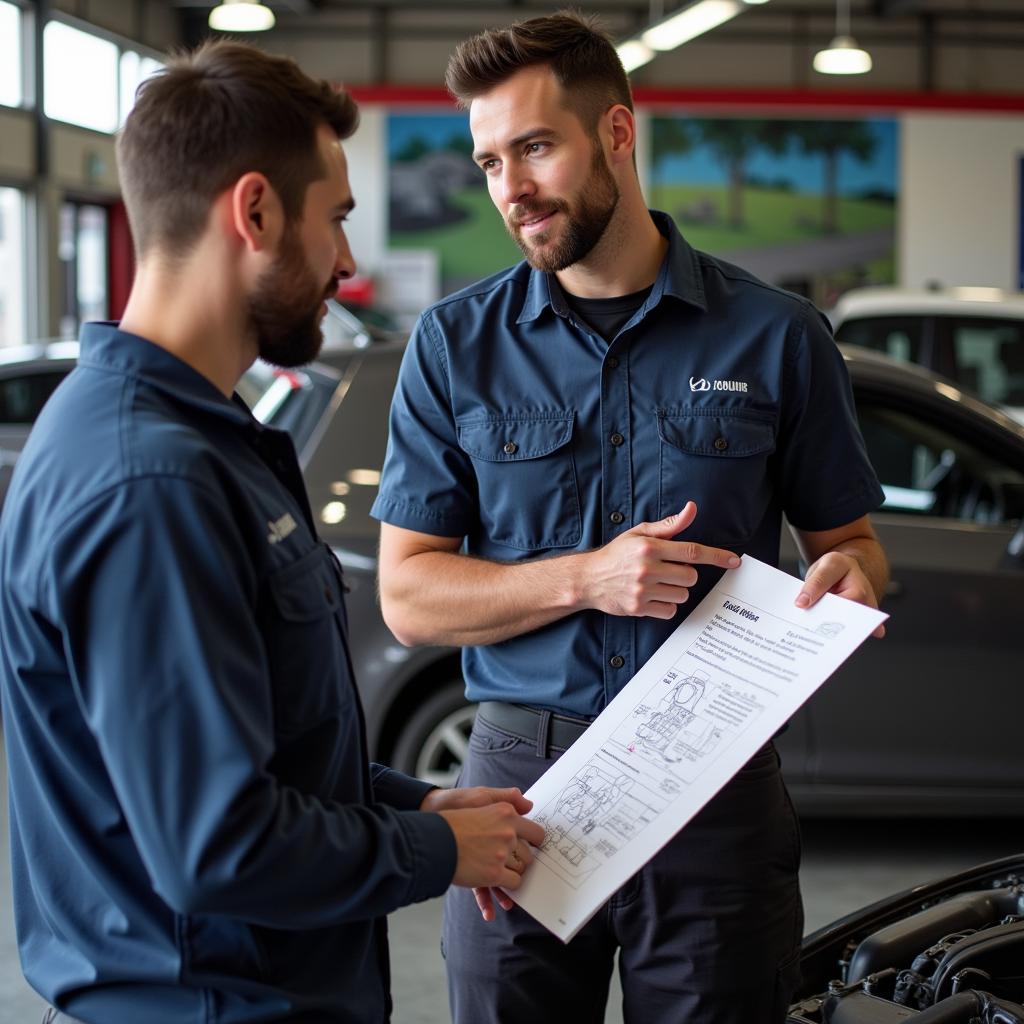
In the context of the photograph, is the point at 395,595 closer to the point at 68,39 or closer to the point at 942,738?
the point at 942,738

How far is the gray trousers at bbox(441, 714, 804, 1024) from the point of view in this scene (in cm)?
178

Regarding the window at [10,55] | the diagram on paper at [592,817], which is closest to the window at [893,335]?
the diagram on paper at [592,817]

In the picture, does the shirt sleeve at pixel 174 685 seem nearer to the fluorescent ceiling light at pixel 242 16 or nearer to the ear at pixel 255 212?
the ear at pixel 255 212

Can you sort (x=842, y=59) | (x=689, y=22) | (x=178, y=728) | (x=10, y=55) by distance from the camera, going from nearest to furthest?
(x=178, y=728)
(x=689, y=22)
(x=10, y=55)
(x=842, y=59)

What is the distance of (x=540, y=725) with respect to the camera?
1864 mm

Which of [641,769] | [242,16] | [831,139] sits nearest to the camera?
[641,769]

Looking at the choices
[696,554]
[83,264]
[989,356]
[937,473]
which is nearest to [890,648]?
[937,473]

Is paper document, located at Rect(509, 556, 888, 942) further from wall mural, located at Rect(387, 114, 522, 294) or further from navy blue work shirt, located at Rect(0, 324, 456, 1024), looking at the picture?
wall mural, located at Rect(387, 114, 522, 294)

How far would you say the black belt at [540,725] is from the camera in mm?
1842

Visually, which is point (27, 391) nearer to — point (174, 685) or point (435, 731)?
point (435, 731)

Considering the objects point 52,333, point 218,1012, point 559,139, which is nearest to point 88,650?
point 218,1012

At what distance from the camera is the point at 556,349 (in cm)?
194

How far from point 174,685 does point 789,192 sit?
17.1m

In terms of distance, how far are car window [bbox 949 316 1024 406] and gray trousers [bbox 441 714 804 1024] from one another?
5327mm
